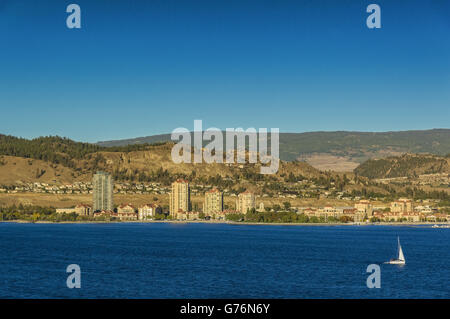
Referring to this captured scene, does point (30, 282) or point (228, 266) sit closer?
point (30, 282)

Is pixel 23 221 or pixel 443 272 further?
pixel 23 221

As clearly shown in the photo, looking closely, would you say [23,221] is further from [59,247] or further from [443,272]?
[443,272]

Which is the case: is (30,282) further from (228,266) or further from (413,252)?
(413,252)

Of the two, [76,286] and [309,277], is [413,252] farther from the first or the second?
[76,286]

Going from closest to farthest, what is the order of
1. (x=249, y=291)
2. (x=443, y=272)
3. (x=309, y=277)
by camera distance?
(x=249, y=291) → (x=309, y=277) → (x=443, y=272)

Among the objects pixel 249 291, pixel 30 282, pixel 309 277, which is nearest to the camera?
pixel 249 291
